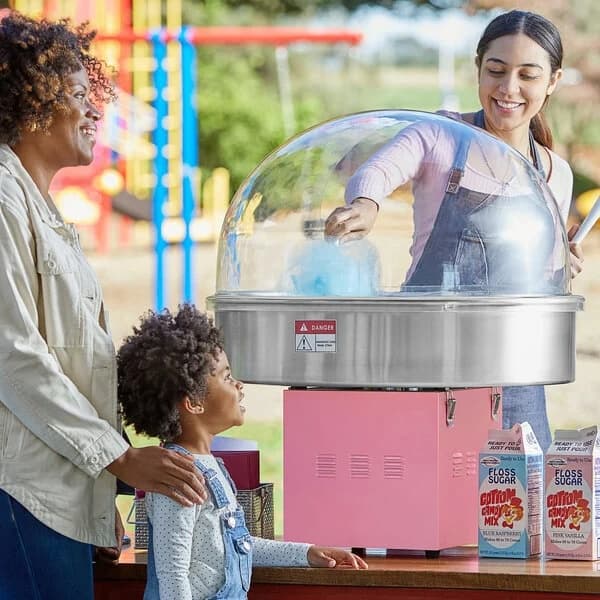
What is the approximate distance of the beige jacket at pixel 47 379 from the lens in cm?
220

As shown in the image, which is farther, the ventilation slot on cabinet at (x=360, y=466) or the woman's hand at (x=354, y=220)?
the woman's hand at (x=354, y=220)

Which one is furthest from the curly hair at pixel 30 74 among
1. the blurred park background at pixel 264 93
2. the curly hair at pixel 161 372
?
the blurred park background at pixel 264 93

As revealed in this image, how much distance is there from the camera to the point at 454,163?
110 inches

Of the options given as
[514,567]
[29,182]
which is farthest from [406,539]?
[29,182]

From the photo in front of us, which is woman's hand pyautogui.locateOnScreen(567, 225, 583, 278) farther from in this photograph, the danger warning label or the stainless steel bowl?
the danger warning label

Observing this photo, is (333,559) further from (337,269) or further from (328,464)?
(337,269)

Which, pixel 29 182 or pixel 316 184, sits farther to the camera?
pixel 316 184

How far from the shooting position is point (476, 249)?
106 inches

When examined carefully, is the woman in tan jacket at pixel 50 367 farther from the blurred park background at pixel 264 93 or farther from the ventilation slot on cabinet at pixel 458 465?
the blurred park background at pixel 264 93

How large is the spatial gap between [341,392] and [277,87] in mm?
13305

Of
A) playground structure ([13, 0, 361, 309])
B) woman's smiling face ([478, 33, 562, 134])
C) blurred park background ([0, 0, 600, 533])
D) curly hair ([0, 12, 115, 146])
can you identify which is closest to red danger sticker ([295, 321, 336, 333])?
curly hair ([0, 12, 115, 146])

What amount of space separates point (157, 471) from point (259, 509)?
48cm

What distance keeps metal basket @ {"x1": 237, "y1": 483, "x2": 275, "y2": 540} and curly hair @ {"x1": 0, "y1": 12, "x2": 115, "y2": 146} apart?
839 mm

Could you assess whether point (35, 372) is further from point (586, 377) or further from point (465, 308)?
point (586, 377)
